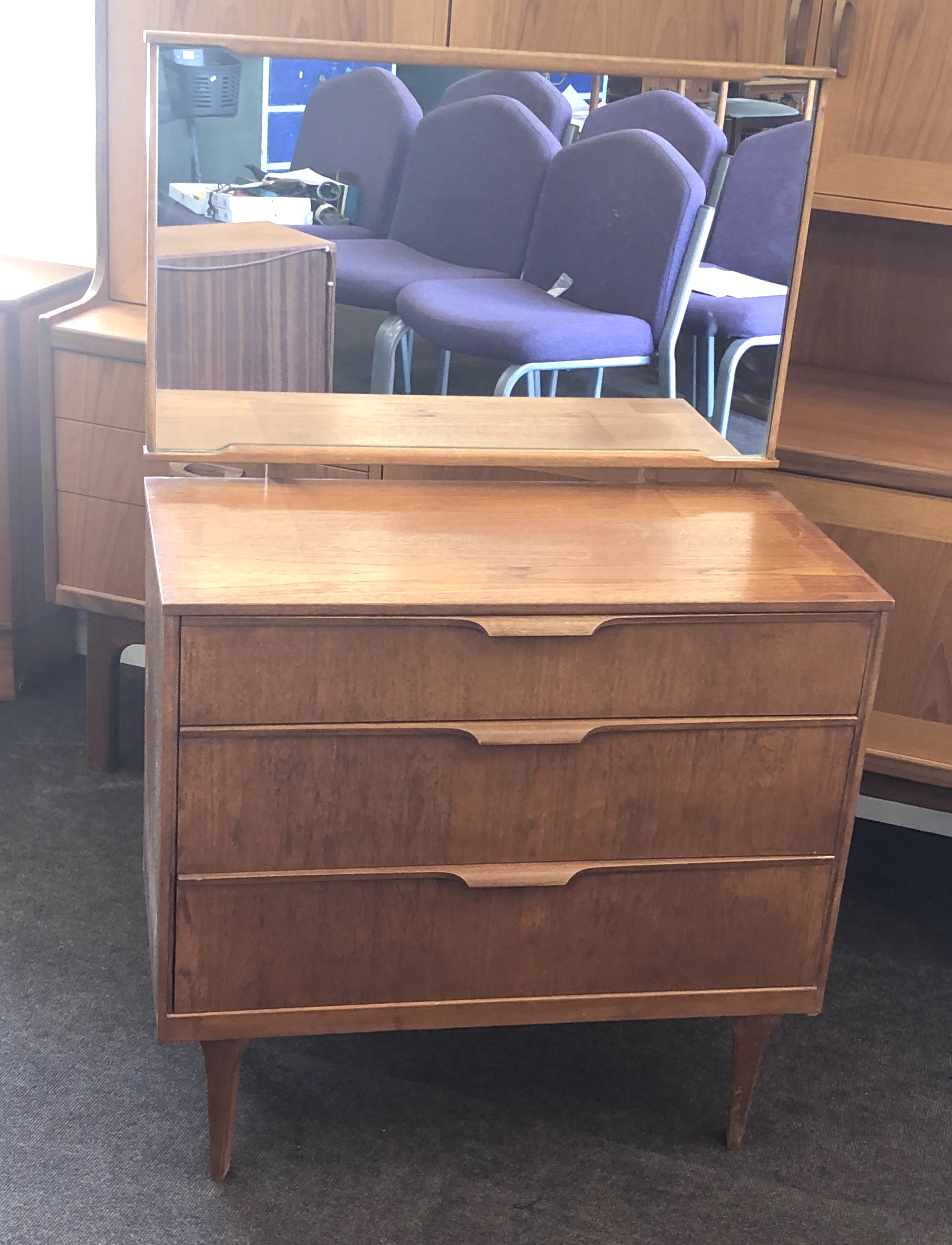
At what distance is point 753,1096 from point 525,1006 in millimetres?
413

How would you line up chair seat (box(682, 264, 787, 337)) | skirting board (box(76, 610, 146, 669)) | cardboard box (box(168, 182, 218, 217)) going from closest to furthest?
cardboard box (box(168, 182, 218, 217)) < chair seat (box(682, 264, 787, 337)) < skirting board (box(76, 610, 146, 669))

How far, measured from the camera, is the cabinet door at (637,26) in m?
1.69

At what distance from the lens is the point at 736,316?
5.21ft

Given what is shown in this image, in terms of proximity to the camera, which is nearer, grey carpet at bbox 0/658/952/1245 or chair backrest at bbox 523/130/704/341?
grey carpet at bbox 0/658/952/1245

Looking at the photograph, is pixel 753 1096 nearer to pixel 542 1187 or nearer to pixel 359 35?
pixel 542 1187

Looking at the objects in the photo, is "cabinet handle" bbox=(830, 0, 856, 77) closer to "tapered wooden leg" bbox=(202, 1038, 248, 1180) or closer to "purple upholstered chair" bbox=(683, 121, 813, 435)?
"purple upholstered chair" bbox=(683, 121, 813, 435)

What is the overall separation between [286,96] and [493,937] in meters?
0.94

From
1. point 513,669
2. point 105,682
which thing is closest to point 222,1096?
point 513,669

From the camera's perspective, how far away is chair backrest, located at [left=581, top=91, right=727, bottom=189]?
153 cm

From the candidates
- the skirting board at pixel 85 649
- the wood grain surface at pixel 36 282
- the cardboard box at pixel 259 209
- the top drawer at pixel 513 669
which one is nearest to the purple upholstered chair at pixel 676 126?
the cardboard box at pixel 259 209

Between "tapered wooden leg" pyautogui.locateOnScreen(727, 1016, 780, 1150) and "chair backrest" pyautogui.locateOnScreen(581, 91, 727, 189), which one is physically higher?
"chair backrest" pyautogui.locateOnScreen(581, 91, 727, 189)

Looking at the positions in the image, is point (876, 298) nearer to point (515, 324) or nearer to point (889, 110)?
point (889, 110)

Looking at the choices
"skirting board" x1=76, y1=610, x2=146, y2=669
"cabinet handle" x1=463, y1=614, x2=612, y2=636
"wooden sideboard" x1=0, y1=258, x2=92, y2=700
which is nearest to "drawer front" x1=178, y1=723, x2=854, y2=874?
"cabinet handle" x1=463, y1=614, x2=612, y2=636

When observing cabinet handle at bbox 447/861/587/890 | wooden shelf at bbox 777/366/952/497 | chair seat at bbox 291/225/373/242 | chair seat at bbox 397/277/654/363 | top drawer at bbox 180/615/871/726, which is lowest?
cabinet handle at bbox 447/861/587/890
